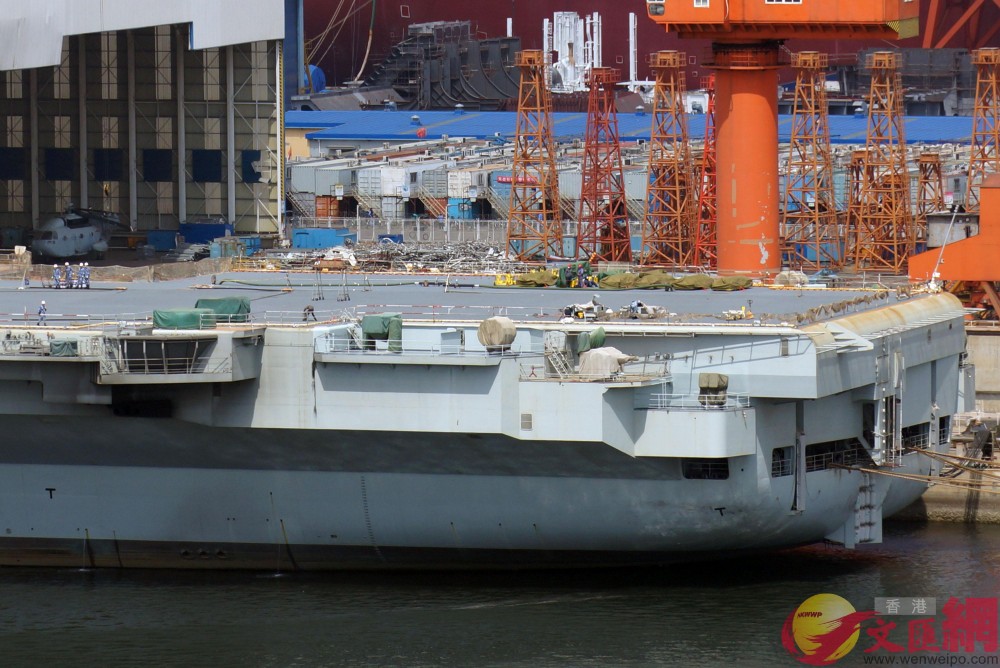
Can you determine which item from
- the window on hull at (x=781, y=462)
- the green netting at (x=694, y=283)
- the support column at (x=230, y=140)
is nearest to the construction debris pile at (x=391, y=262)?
the support column at (x=230, y=140)

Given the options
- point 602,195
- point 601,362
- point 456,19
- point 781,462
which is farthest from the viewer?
point 456,19

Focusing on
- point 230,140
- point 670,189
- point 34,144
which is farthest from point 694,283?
point 34,144

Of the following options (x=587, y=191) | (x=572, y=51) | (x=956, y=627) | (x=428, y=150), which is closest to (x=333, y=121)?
(x=428, y=150)

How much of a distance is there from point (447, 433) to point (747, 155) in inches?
645

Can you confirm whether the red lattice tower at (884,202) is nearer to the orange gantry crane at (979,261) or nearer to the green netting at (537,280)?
the orange gantry crane at (979,261)

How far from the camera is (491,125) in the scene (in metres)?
96.1

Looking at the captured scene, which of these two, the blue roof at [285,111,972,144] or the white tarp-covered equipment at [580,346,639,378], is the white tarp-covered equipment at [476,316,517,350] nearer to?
the white tarp-covered equipment at [580,346,639,378]

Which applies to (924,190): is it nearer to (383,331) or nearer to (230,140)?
(230,140)

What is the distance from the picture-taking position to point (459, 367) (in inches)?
1112

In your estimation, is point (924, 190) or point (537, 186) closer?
point (537, 186)

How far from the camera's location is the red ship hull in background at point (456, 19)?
115 m

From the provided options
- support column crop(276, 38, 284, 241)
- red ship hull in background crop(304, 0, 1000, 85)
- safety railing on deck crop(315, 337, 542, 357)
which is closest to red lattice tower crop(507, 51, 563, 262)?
support column crop(276, 38, 284, 241)

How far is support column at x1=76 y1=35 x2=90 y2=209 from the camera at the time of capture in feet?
175

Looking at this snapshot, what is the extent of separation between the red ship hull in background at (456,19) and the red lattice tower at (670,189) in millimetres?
54272
